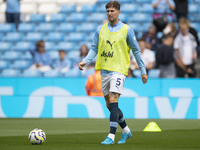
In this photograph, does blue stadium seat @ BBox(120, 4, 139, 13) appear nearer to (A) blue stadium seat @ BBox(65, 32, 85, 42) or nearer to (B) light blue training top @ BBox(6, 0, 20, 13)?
(A) blue stadium seat @ BBox(65, 32, 85, 42)

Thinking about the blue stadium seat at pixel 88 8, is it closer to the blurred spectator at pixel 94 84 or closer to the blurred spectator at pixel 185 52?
the blurred spectator at pixel 185 52

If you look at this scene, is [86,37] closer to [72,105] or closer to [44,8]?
[44,8]

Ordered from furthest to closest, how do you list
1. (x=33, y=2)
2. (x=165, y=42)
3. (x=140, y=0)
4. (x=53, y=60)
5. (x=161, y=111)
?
(x=33, y=2) < (x=140, y=0) < (x=53, y=60) < (x=165, y=42) < (x=161, y=111)

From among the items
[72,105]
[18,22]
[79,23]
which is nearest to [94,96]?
[72,105]

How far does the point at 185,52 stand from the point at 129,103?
9.47 ft

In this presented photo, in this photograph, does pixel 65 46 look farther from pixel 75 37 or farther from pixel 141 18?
pixel 141 18

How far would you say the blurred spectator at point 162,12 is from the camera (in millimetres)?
18125

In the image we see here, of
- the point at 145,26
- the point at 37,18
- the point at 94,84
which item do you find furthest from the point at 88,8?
the point at 94,84

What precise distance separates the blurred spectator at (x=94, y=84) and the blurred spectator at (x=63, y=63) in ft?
10.3

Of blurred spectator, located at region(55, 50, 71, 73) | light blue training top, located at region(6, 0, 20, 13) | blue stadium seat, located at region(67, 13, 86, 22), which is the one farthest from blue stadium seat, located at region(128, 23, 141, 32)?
light blue training top, located at region(6, 0, 20, 13)

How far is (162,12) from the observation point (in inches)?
749

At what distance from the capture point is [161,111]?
14.6 meters

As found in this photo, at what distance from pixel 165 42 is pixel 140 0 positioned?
4.96 meters

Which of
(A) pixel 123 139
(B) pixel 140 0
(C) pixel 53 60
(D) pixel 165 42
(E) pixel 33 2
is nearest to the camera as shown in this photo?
(A) pixel 123 139
